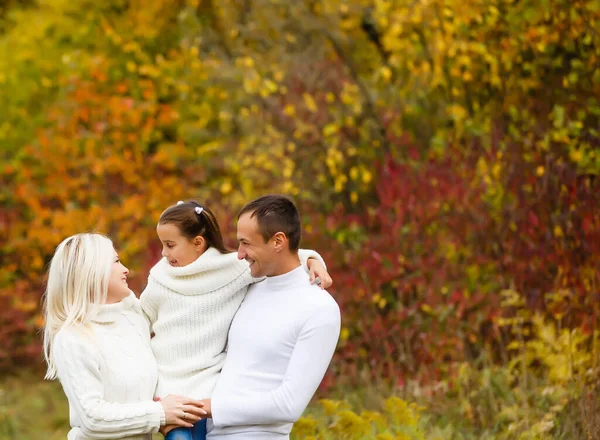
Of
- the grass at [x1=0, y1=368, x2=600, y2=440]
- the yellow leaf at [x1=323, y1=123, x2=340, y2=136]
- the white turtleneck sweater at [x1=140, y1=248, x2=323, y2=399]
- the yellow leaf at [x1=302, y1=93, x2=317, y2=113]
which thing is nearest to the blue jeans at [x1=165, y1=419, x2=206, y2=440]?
the white turtleneck sweater at [x1=140, y1=248, x2=323, y2=399]

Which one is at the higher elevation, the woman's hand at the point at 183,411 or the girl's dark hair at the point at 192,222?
the girl's dark hair at the point at 192,222

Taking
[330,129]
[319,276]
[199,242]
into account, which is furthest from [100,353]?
[330,129]

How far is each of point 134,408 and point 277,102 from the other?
19.4 feet

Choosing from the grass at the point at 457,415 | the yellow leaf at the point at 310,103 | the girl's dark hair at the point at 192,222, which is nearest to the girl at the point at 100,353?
the girl's dark hair at the point at 192,222

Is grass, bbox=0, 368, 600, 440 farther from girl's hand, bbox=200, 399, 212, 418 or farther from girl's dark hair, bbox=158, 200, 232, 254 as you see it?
girl's dark hair, bbox=158, 200, 232, 254

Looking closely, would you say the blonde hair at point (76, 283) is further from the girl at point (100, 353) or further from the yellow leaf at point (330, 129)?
the yellow leaf at point (330, 129)

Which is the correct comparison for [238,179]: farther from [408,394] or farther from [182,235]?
[182,235]

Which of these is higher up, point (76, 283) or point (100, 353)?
point (76, 283)

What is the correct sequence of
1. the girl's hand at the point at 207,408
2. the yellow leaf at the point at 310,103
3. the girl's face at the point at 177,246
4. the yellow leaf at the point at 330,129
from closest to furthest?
the girl's hand at the point at 207,408 → the girl's face at the point at 177,246 → the yellow leaf at the point at 330,129 → the yellow leaf at the point at 310,103

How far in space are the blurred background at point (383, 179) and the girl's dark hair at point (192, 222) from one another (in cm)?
128

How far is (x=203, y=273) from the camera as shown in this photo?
361 centimetres

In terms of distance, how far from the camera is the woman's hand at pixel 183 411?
11.0 ft

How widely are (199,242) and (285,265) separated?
36 centimetres

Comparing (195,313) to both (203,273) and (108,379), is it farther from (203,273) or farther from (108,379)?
(108,379)
